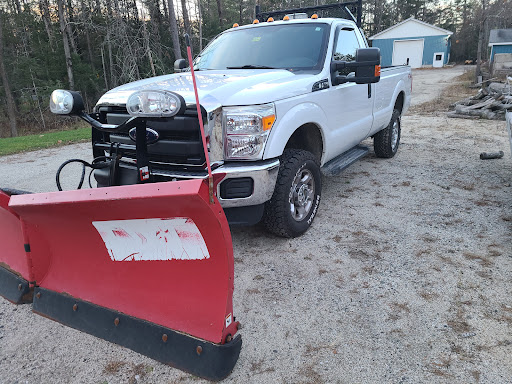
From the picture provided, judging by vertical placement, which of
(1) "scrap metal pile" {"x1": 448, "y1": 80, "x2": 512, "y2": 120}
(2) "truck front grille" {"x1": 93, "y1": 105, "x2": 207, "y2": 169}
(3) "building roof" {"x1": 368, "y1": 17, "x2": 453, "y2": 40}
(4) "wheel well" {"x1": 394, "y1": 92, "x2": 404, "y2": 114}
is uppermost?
(3) "building roof" {"x1": 368, "y1": 17, "x2": 453, "y2": 40}

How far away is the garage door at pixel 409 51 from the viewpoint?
45.5 metres

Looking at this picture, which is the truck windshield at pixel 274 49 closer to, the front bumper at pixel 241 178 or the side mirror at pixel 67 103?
the front bumper at pixel 241 178

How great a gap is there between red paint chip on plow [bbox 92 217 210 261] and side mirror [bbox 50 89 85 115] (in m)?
1.19

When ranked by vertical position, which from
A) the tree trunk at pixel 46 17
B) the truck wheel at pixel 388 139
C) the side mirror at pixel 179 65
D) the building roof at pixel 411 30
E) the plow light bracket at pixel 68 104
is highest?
the tree trunk at pixel 46 17

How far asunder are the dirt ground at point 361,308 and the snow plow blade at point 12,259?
27 centimetres

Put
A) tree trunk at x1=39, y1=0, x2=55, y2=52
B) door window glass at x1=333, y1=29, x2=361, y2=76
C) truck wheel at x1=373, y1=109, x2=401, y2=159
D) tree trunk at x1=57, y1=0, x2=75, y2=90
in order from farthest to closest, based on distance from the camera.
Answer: tree trunk at x1=39, y1=0, x2=55, y2=52, tree trunk at x1=57, y1=0, x2=75, y2=90, truck wheel at x1=373, y1=109, x2=401, y2=159, door window glass at x1=333, y1=29, x2=361, y2=76

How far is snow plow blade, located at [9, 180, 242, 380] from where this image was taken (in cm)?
203

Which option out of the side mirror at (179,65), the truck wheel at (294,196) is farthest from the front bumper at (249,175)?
the side mirror at (179,65)

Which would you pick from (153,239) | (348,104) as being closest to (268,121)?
(153,239)

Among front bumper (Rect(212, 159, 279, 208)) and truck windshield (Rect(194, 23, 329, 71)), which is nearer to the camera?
front bumper (Rect(212, 159, 279, 208))

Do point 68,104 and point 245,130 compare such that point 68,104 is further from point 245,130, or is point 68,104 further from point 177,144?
point 245,130

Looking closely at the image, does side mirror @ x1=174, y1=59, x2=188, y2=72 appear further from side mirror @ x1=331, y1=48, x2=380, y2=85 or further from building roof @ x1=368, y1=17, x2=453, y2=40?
building roof @ x1=368, y1=17, x2=453, y2=40

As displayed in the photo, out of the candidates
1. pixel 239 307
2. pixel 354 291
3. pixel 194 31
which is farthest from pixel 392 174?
pixel 194 31

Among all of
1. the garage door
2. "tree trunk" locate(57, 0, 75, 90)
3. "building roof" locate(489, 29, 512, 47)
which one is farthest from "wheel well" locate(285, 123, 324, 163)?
the garage door
